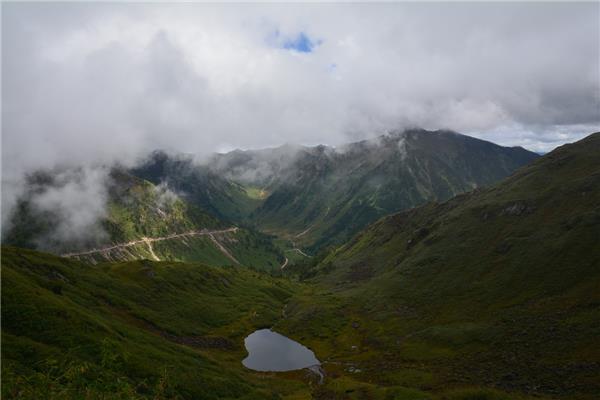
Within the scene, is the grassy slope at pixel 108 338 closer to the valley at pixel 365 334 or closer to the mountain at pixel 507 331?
the valley at pixel 365 334

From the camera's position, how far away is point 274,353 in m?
168

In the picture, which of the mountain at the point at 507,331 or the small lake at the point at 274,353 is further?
the small lake at the point at 274,353

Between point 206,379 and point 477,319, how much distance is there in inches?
4658

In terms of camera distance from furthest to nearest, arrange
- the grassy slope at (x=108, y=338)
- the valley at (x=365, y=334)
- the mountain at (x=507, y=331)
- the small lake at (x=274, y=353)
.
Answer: the small lake at (x=274, y=353)
the mountain at (x=507, y=331)
the valley at (x=365, y=334)
the grassy slope at (x=108, y=338)

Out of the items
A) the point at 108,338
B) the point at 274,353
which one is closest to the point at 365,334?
the point at 274,353

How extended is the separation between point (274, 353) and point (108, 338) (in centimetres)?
15709

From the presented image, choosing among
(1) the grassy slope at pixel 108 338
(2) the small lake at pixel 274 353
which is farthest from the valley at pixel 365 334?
(2) the small lake at pixel 274 353

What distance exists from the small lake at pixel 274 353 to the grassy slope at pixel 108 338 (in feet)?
17.0

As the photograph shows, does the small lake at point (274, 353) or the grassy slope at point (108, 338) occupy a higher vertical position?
the grassy slope at point (108, 338)

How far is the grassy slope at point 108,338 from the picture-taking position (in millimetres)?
18266

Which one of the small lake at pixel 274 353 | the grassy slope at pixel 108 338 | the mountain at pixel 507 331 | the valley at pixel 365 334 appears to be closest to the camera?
the grassy slope at pixel 108 338

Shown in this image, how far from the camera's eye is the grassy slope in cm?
1827

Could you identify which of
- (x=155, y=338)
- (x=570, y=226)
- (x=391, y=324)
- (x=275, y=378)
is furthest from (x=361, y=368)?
(x=570, y=226)

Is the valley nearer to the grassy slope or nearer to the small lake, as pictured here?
the grassy slope
